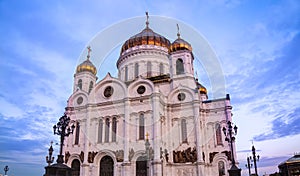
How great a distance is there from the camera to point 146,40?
34594 mm

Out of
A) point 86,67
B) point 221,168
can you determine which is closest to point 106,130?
point 86,67

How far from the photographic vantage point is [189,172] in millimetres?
24062

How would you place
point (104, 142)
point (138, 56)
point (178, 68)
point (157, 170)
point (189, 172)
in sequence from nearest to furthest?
point (157, 170) → point (189, 172) → point (104, 142) → point (178, 68) → point (138, 56)

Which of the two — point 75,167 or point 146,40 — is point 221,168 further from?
point 146,40

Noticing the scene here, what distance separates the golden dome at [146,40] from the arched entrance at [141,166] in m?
16.6

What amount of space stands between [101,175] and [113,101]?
7604 mm

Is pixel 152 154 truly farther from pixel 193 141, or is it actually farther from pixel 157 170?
pixel 193 141

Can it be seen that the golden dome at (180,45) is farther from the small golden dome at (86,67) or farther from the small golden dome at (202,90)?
the small golden dome at (86,67)

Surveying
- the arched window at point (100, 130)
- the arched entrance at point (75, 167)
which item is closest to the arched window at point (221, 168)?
the arched window at point (100, 130)

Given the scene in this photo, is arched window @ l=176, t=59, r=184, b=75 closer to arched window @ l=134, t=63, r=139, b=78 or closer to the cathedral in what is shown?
the cathedral

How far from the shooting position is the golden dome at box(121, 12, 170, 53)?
34594 millimetres

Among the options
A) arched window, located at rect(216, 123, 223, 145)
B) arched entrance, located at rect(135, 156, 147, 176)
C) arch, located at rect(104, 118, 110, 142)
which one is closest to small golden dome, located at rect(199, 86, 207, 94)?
arched window, located at rect(216, 123, 223, 145)

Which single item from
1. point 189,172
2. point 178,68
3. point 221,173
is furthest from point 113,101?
point 221,173

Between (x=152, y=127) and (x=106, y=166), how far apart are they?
241 inches
